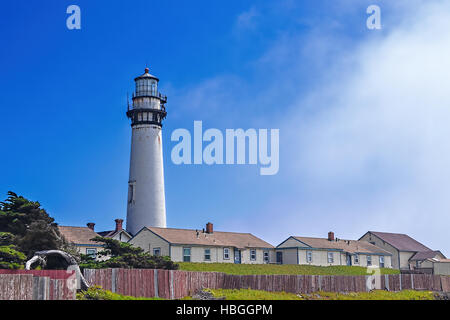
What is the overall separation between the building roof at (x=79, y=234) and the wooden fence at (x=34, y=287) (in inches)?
1282

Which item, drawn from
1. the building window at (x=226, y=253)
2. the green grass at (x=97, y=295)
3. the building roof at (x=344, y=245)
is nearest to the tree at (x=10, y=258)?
the green grass at (x=97, y=295)

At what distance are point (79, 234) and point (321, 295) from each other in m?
28.0

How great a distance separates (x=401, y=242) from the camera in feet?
277

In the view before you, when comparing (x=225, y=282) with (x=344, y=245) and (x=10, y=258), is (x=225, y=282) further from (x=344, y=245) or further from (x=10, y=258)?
(x=344, y=245)

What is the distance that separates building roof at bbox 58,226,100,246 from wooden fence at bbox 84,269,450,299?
938 inches

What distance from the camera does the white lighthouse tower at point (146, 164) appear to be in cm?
6544

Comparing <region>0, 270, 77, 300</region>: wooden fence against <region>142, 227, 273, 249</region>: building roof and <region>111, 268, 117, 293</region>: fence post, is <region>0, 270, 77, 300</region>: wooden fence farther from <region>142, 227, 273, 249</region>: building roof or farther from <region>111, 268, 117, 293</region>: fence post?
<region>142, 227, 273, 249</region>: building roof

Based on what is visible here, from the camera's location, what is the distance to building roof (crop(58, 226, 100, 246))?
60750mm

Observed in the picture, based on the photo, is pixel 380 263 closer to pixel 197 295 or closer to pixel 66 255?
pixel 197 295

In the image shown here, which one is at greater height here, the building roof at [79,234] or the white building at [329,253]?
the building roof at [79,234]

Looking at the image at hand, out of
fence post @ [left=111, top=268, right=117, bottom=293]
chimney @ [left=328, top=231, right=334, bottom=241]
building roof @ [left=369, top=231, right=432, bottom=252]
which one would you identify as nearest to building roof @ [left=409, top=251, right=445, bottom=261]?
building roof @ [left=369, top=231, right=432, bottom=252]

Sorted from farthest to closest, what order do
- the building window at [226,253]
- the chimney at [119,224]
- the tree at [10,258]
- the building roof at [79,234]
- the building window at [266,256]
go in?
the chimney at [119,224] < the building window at [266,256] < the building window at [226,253] < the building roof at [79,234] < the tree at [10,258]

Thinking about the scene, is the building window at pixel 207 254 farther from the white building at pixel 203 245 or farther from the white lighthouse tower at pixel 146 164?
the white lighthouse tower at pixel 146 164
